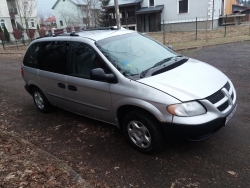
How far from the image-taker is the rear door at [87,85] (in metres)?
3.57

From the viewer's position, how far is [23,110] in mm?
5668

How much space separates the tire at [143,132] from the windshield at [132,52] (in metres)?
0.66

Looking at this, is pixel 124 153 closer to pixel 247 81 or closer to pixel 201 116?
pixel 201 116

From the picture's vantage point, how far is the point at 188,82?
3.06 m

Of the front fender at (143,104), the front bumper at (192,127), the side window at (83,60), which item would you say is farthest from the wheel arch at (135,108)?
the side window at (83,60)

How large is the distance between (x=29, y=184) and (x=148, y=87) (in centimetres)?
187

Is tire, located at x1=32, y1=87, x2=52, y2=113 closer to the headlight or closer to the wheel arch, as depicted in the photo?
the wheel arch

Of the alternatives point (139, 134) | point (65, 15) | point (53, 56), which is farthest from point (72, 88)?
point (65, 15)

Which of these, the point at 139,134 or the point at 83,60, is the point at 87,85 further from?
the point at 139,134

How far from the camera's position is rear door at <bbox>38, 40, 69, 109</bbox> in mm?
4180

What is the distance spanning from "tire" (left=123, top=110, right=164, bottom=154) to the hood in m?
0.47

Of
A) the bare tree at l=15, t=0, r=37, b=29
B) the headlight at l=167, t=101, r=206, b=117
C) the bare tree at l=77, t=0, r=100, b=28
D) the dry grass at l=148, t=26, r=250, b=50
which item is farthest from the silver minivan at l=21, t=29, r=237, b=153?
the bare tree at l=15, t=0, r=37, b=29

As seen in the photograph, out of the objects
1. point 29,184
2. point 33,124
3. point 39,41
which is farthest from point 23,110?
point 29,184

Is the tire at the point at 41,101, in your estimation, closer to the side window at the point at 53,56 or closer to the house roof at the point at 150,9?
the side window at the point at 53,56
